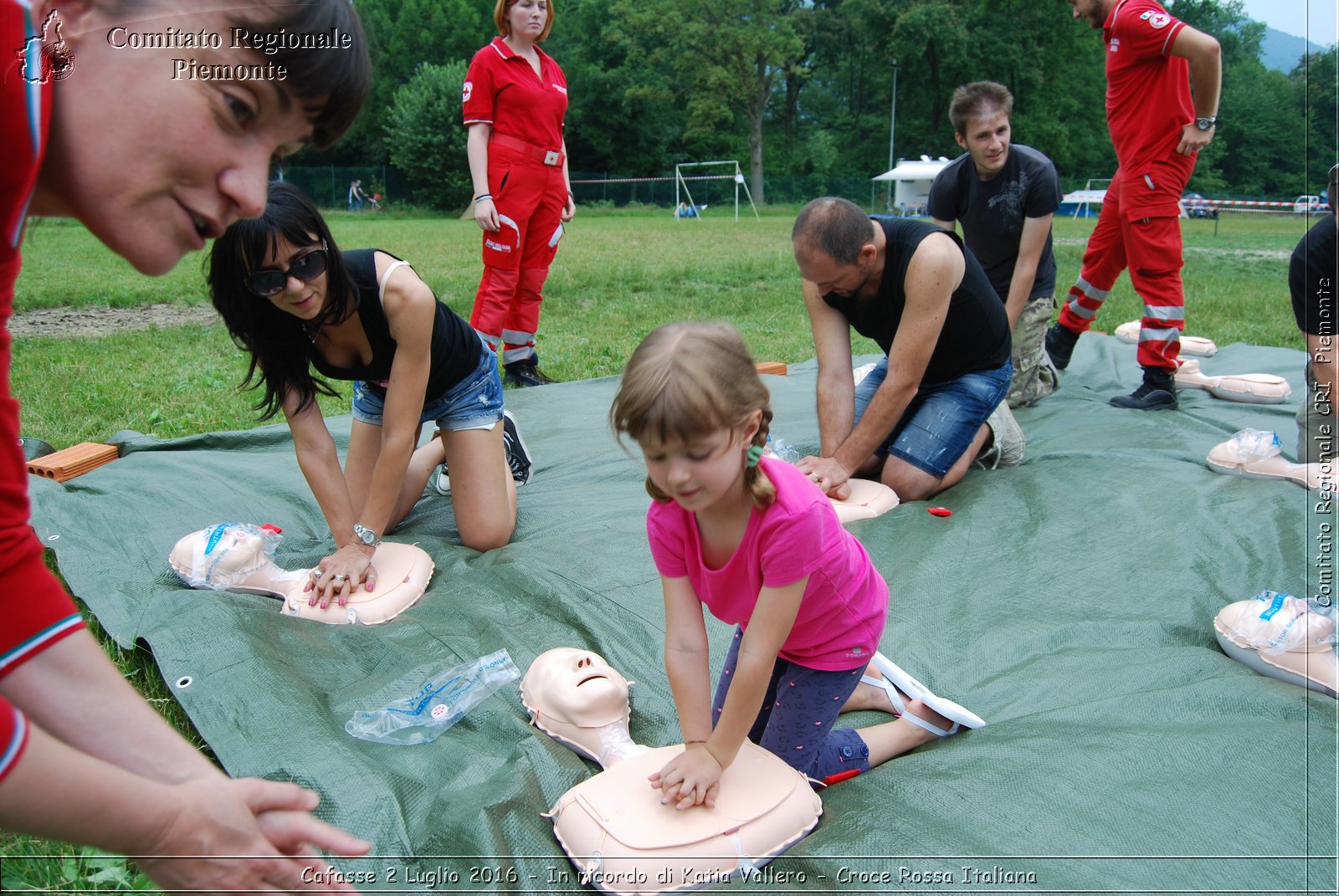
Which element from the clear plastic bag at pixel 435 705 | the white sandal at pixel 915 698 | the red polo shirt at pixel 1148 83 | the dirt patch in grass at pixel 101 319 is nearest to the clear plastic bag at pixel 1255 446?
the red polo shirt at pixel 1148 83

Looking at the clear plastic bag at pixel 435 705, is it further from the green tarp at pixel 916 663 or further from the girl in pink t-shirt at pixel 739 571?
the girl in pink t-shirt at pixel 739 571

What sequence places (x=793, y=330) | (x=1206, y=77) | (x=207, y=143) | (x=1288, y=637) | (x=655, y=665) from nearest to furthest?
(x=207, y=143) → (x=1288, y=637) → (x=655, y=665) → (x=1206, y=77) → (x=793, y=330)

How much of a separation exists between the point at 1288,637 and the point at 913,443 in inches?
58.9

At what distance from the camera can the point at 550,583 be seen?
8.86ft

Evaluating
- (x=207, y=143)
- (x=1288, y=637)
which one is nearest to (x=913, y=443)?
(x=1288, y=637)

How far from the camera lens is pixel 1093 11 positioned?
15.5 feet

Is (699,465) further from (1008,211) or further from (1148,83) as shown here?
(1148,83)

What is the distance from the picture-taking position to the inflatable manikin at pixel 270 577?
256 cm

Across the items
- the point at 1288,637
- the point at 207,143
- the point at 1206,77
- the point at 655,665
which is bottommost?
the point at 655,665

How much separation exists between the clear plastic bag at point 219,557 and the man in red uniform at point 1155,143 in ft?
13.1

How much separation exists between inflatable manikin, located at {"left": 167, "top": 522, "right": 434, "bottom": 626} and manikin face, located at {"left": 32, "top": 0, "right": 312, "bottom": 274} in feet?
5.36

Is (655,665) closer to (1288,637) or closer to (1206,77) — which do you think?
(1288,637)

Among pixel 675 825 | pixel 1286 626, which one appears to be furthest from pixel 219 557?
pixel 1286 626

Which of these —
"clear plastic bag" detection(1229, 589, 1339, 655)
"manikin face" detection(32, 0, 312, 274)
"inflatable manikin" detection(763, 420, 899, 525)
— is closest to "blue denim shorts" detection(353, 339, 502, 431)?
"inflatable manikin" detection(763, 420, 899, 525)
